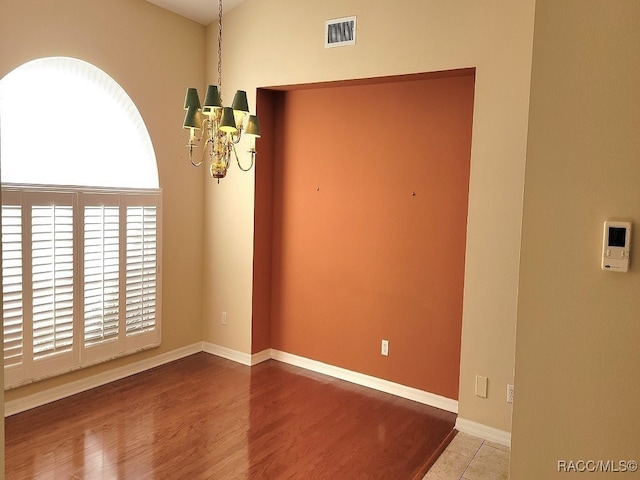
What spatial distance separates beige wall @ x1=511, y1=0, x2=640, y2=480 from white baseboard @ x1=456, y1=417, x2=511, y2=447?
1.83 metres

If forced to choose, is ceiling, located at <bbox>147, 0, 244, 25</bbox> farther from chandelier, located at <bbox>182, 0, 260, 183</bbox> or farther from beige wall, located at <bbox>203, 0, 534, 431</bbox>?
chandelier, located at <bbox>182, 0, 260, 183</bbox>

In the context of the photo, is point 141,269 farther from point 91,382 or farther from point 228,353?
point 228,353

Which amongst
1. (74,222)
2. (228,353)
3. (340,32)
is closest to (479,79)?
(340,32)

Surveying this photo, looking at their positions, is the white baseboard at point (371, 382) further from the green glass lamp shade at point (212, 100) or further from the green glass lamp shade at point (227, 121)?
the green glass lamp shade at point (212, 100)

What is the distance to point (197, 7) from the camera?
15.0 ft

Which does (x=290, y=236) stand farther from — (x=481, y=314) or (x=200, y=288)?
(x=481, y=314)

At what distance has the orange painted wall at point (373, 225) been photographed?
156 inches

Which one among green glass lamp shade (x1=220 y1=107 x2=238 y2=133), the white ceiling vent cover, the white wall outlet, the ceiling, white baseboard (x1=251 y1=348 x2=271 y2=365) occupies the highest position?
the ceiling

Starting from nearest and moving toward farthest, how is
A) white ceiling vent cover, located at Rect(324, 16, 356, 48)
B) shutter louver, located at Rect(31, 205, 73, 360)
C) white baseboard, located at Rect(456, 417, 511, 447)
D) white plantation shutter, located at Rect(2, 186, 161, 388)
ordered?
white baseboard, located at Rect(456, 417, 511, 447), white plantation shutter, located at Rect(2, 186, 161, 388), shutter louver, located at Rect(31, 205, 73, 360), white ceiling vent cover, located at Rect(324, 16, 356, 48)

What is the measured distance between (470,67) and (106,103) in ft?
9.81

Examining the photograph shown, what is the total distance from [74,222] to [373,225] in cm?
238

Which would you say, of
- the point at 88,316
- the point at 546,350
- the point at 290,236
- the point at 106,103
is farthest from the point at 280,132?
the point at 546,350

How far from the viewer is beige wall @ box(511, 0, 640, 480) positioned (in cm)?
162

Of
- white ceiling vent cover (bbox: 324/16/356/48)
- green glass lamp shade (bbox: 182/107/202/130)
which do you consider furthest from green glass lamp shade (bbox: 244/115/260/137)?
white ceiling vent cover (bbox: 324/16/356/48)
